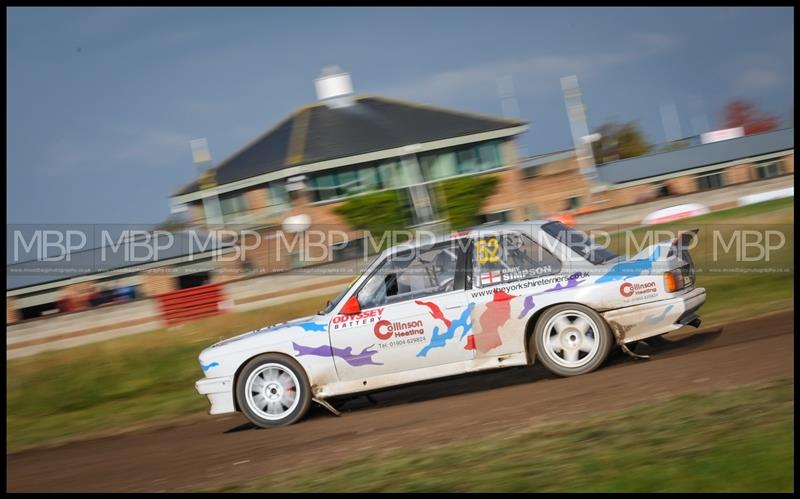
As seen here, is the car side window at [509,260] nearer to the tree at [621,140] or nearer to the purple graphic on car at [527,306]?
the purple graphic on car at [527,306]

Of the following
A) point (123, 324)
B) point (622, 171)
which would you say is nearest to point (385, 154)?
point (622, 171)

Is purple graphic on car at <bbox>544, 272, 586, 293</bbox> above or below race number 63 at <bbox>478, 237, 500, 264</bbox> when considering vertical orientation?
below

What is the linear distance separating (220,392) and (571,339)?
345cm

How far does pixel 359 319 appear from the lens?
848 centimetres

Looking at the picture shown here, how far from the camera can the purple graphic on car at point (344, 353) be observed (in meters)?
8.41

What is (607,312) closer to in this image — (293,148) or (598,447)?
(598,447)

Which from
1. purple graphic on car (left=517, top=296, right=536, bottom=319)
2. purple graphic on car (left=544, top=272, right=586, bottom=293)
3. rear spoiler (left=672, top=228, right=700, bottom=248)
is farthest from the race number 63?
rear spoiler (left=672, top=228, right=700, bottom=248)

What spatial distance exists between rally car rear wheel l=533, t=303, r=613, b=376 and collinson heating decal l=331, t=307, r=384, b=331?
151cm

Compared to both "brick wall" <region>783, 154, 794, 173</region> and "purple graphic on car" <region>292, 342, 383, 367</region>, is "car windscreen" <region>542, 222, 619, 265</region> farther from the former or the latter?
"brick wall" <region>783, 154, 794, 173</region>

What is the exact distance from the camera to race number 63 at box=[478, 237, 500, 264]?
8445 mm

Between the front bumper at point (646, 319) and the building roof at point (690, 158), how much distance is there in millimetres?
40354

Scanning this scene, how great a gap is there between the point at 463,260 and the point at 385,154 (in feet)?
110

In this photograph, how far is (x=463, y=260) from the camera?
27.9 ft

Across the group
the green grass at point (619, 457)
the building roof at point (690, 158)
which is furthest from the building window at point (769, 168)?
the green grass at point (619, 457)
